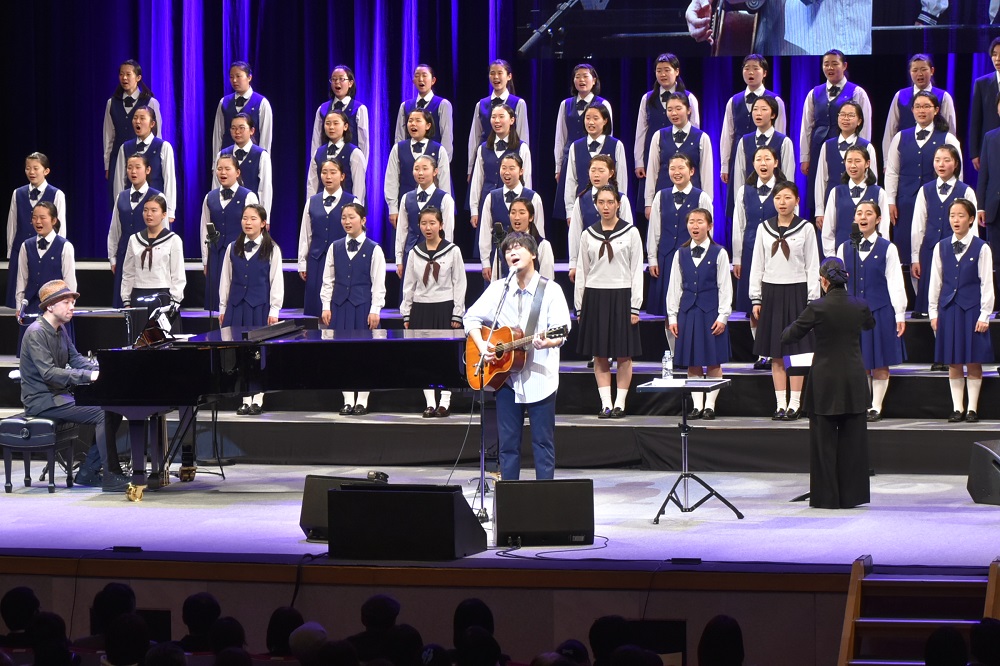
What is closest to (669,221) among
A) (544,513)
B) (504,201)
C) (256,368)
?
(504,201)

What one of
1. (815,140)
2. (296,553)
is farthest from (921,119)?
(296,553)

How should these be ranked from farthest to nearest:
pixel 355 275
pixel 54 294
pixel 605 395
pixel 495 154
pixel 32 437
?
pixel 495 154 < pixel 355 275 < pixel 605 395 < pixel 54 294 < pixel 32 437

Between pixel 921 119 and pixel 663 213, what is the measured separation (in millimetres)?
1819

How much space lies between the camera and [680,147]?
1070cm

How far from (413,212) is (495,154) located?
822 millimetres

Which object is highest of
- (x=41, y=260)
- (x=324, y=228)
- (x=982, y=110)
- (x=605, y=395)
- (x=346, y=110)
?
(x=346, y=110)

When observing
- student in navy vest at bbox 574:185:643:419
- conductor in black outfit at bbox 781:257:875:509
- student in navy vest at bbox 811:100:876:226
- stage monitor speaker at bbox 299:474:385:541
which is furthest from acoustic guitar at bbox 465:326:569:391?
student in navy vest at bbox 811:100:876:226

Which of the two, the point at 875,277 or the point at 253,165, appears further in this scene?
the point at 253,165

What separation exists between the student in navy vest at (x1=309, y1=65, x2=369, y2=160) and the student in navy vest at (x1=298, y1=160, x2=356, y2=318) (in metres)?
0.97

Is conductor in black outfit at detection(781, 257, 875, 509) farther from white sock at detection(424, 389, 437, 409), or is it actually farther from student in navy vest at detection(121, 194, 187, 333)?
student in navy vest at detection(121, 194, 187, 333)

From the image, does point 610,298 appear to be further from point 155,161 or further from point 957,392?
point 155,161

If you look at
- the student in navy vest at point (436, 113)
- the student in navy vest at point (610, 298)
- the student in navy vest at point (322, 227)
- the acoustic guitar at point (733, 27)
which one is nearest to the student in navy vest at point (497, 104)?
the student in navy vest at point (436, 113)

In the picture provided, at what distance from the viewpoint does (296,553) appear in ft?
20.8

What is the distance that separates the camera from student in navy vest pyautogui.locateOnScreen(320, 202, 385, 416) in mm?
9938
